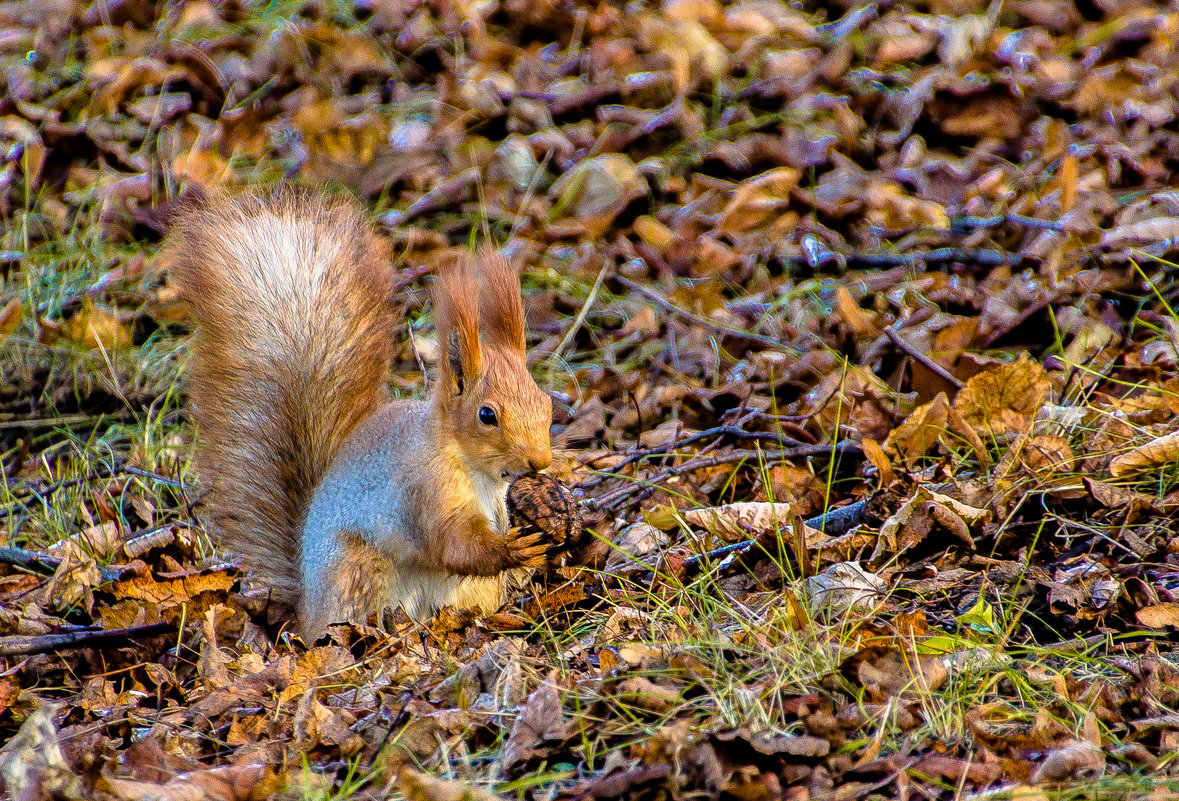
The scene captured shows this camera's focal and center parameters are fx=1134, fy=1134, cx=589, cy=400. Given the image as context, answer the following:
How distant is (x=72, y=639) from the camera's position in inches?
95.3

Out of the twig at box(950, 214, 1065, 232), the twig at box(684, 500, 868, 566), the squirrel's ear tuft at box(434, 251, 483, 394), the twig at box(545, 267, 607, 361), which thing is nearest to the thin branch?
the twig at box(950, 214, 1065, 232)

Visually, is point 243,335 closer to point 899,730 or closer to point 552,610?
point 552,610

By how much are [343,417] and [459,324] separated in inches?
21.4

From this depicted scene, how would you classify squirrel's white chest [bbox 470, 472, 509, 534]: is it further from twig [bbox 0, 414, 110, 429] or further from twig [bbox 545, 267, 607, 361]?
twig [bbox 0, 414, 110, 429]

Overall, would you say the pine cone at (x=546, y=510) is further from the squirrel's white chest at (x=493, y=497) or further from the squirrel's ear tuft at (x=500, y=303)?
the squirrel's ear tuft at (x=500, y=303)

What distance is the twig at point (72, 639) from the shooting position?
2.36 meters

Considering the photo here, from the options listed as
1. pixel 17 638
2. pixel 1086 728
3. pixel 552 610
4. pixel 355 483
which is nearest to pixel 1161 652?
pixel 1086 728

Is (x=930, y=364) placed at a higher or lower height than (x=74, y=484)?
higher

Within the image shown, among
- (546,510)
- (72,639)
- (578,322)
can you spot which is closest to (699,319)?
(578,322)

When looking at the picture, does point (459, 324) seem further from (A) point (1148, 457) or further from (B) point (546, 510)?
(A) point (1148, 457)

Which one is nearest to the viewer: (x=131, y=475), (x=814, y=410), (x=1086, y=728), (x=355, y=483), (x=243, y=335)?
(x=1086, y=728)

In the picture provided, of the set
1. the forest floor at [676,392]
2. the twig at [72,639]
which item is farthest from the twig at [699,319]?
the twig at [72,639]

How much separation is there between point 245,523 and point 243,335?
46cm

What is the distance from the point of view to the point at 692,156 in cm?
460
